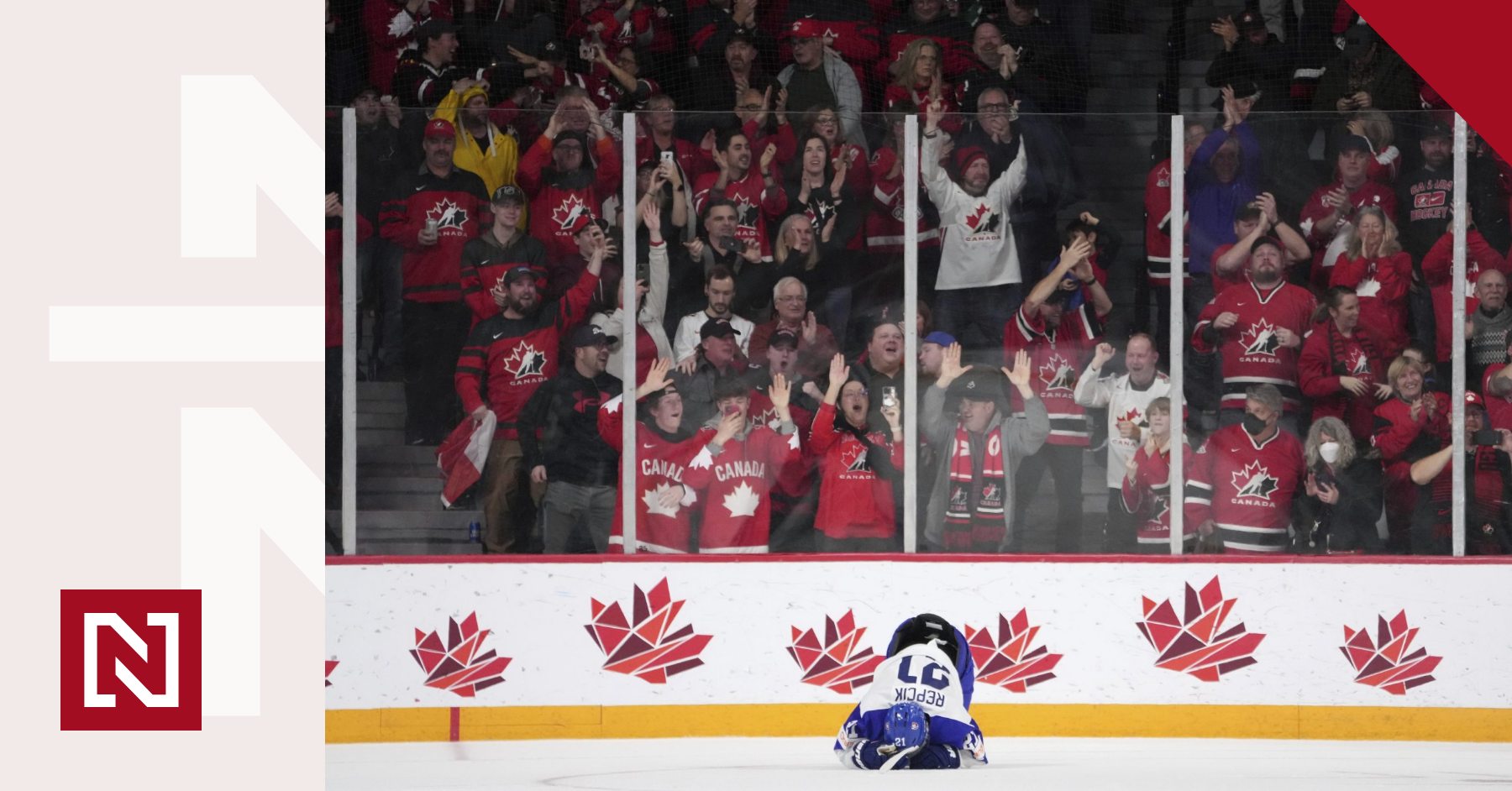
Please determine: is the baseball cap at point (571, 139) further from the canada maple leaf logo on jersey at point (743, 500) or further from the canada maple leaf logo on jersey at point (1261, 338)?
the canada maple leaf logo on jersey at point (1261, 338)

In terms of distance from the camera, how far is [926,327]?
611cm

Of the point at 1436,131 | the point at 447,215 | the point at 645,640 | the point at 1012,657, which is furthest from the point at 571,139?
the point at 1436,131

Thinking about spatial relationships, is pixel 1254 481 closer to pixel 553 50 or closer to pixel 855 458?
pixel 855 458

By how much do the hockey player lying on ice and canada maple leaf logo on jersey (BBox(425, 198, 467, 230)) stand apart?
2.68 metres

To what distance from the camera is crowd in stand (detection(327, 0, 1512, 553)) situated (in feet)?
19.8

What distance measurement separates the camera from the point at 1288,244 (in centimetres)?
607

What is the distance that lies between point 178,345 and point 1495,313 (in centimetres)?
564

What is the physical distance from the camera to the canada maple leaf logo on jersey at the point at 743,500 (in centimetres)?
607

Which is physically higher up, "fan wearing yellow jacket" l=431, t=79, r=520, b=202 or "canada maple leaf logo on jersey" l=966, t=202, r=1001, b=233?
"fan wearing yellow jacket" l=431, t=79, r=520, b=202

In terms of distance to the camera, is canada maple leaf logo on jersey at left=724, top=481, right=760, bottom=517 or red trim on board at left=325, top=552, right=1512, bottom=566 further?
canada maple leaf logo on jersey at left=724, top=481, right=760, bottom=517

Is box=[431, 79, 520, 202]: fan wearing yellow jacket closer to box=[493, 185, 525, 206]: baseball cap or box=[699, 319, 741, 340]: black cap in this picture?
box=[493, 185, 525, 206]: baseball cap

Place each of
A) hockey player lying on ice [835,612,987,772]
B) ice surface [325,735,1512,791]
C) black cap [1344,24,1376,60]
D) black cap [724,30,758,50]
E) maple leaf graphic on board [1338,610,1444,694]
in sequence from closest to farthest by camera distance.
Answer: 1. ice surface [325,735,1512,791]
2. hockey player lying on ice [835,612,987,772]
3. maple leaf graphic on board [1338,610,1444,694]
4. black cap [1344,24,1376,60]
5. black cap [724,30,758,50]

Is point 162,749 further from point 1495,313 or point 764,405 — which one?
point 1495,313

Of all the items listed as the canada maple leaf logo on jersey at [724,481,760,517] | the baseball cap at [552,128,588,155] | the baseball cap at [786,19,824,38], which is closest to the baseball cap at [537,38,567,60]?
the baseball cap at [552,128,588,155]
